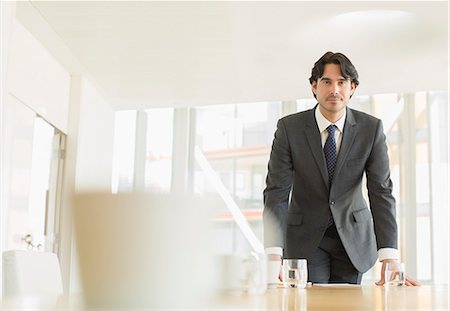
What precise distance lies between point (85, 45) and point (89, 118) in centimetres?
125

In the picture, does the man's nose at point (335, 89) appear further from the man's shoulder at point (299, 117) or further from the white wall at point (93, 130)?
the white wall at point (93, 130)

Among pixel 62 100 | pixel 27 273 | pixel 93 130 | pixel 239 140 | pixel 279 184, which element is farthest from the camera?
pixel 239 140

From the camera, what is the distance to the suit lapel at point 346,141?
2381mm

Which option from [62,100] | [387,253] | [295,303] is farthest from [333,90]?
[62,100]

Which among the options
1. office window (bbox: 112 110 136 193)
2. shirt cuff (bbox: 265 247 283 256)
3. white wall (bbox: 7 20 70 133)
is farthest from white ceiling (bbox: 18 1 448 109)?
shirt cuff (bbox: 265 247 283 256)

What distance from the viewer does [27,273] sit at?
1470 millimetres

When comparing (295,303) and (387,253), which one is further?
(387,253)

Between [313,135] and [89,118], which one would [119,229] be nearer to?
[313,135]

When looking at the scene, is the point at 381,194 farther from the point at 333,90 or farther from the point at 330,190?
the point at 333,90

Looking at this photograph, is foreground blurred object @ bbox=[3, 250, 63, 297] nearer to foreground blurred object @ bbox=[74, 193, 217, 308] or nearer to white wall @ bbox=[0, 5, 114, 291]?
foreground blurred object @ bbox=[74, 193, 217, 308]

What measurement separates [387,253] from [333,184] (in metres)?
0.33

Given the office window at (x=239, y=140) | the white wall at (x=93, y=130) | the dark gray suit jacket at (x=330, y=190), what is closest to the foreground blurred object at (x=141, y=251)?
the dark gray suit jacket at (x=330, y=190)

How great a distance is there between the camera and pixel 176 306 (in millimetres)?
551

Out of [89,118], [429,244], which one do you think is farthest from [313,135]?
[429,244]
